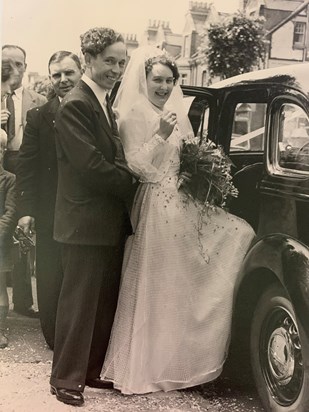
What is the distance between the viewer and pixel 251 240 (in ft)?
7.43

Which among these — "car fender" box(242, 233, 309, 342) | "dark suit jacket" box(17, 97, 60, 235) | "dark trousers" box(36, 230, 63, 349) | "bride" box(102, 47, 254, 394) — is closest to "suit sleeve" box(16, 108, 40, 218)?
"dark suit jacket" box(17, 97, 60, 235)

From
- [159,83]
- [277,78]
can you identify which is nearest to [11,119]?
[159,83]

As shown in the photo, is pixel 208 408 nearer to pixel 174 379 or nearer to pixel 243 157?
pixel 174 379

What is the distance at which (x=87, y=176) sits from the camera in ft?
7.11

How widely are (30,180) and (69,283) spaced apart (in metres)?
0.42

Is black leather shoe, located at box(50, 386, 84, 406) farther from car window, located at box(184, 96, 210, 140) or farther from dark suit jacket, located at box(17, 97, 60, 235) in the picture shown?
car window, located at box(184, 96, 210, 140)

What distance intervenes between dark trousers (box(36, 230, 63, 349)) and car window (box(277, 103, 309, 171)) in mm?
890

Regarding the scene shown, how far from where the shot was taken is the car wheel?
207 cm

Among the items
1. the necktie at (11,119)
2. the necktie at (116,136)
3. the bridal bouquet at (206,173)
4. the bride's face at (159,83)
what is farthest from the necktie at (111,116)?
the necktie at (11,119)

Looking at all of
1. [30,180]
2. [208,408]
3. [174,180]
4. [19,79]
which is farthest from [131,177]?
[208,408]

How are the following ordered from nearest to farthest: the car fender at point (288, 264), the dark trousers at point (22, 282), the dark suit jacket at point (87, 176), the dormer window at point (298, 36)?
the car fender at point (288, 264) → the dark suit jacket at point (87, 176) → the dormer window at point (298, 36) → the dark trousers at point (22, 282)

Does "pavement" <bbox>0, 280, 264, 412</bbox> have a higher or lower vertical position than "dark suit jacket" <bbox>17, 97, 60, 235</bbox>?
lower

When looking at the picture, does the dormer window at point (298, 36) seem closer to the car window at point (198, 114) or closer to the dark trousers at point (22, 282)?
the car window at point (198, 114)

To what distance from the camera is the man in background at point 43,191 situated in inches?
90.6
